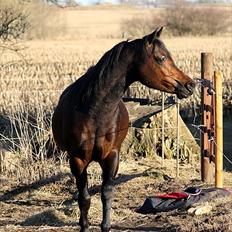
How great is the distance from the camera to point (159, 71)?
6.51 meters

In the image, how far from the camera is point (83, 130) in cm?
684

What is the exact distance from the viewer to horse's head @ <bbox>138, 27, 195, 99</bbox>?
21.3 ft

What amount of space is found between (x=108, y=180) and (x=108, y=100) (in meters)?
0.88

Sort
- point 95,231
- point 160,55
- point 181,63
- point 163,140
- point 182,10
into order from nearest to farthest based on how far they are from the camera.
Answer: point 160,55 < point 95,231 < point 163,140 < point 181,63 < point 182,10

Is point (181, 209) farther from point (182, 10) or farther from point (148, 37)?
point (182, 10)

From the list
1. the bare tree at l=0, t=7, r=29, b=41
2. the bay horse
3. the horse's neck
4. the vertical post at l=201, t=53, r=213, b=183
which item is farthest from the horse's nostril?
the bare tree at l=0, t=7, r=29, b=41

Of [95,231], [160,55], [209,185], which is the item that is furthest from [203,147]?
[160,55]

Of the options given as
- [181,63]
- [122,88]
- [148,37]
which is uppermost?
[148,37]

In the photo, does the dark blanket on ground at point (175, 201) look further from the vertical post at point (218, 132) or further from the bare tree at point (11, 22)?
the bare tree at point (11, 22)

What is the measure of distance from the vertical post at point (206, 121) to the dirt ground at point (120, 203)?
0.24m

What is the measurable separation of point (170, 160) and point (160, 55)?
5.79 meters

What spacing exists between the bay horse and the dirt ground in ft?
2.56

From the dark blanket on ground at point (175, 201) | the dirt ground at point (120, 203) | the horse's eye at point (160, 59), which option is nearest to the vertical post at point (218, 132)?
the dirt ground at point (120, 203)

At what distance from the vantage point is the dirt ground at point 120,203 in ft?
24.2
